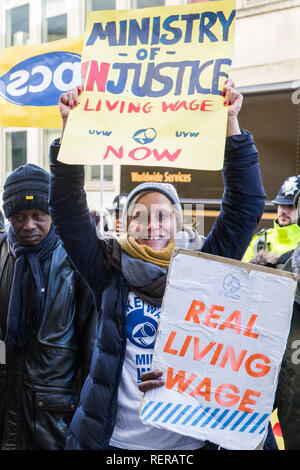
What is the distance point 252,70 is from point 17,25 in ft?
32.8

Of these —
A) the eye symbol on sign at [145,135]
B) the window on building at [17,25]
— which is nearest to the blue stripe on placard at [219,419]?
the eye symbol on sign at [145,135]

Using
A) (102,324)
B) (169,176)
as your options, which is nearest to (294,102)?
(169,176)

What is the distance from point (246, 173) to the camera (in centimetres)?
203

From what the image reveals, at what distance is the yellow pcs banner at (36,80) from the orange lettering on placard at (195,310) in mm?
1614

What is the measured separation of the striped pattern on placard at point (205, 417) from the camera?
70.0 inches

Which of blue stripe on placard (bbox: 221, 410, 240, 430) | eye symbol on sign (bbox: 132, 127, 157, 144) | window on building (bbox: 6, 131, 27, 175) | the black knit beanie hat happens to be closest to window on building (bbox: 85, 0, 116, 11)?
window on building (bbox: 6, 131, 27, 175)

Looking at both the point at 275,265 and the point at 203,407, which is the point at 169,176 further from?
the point at 203,407

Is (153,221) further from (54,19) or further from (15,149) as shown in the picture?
(15,149)

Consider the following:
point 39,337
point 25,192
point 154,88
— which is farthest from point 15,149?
point 154,88

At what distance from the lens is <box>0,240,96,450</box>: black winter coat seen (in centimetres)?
255

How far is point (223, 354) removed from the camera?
1810 millimetres

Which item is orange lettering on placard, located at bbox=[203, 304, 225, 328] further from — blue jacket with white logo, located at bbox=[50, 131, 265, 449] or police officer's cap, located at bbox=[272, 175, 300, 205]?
police officer's cap, located at bbox=[272, 175, 300, 205]

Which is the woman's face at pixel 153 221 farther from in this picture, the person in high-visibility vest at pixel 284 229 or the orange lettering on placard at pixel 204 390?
the person in high-visibility vest at pixel 284 229

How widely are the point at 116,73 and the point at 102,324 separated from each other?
36.2 inches
